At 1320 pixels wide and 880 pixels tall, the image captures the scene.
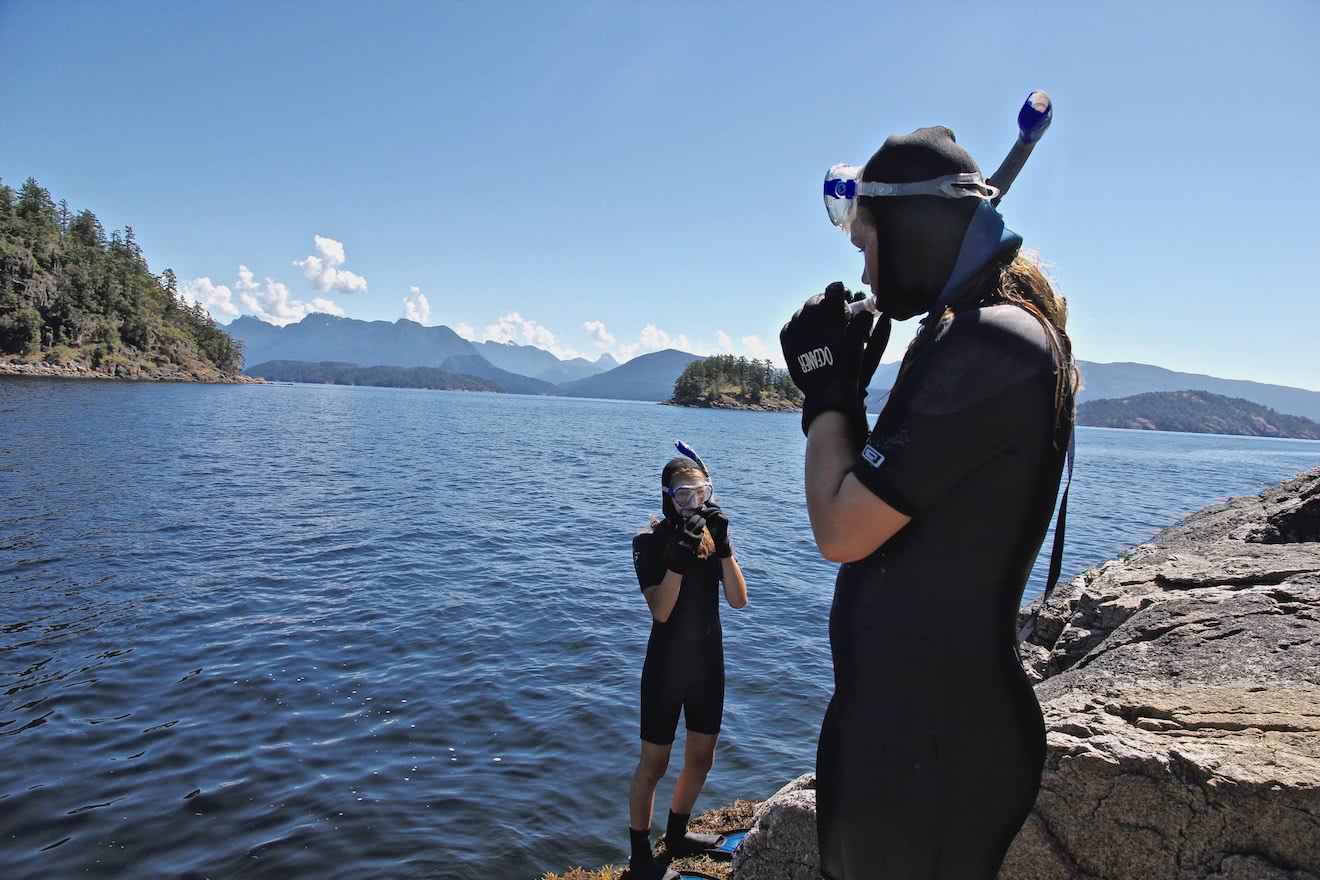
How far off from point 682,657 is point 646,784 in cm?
99

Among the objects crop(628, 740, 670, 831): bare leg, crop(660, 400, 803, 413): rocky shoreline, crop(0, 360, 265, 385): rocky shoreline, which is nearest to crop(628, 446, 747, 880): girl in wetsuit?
crop(628, 740, 670, 831): bare leg

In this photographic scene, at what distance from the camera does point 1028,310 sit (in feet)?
5.80

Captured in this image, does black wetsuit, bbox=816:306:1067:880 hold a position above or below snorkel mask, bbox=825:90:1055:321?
below

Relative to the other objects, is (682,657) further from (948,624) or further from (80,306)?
(80,306)

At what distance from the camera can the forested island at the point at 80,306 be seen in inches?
3652

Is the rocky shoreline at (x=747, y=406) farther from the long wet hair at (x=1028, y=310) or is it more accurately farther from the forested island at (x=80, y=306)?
the long wet hair at (x=1028, y=310)

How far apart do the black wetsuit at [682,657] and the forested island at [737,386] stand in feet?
593

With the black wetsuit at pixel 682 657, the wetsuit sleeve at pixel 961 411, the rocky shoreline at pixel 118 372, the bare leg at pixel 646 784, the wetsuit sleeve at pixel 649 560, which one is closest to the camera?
the wetsuit sleeve at pixel 961 411

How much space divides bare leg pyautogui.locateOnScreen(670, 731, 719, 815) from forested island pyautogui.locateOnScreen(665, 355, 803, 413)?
180953mm

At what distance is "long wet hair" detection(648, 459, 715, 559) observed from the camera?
5738 millimetres

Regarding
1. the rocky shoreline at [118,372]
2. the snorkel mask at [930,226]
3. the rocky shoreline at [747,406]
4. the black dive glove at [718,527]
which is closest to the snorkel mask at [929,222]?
the snorkel mask at [930,226]

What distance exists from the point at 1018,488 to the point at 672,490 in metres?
4.08

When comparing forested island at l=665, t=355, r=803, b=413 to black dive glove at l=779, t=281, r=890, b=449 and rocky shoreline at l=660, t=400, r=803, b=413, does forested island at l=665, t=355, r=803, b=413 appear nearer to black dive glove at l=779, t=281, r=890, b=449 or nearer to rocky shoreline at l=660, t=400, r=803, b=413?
rocky shoreline at l=660, t=400, r=803, b=413

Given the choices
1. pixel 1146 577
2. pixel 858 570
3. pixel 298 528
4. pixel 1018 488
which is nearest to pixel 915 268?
pixel 1018 488
